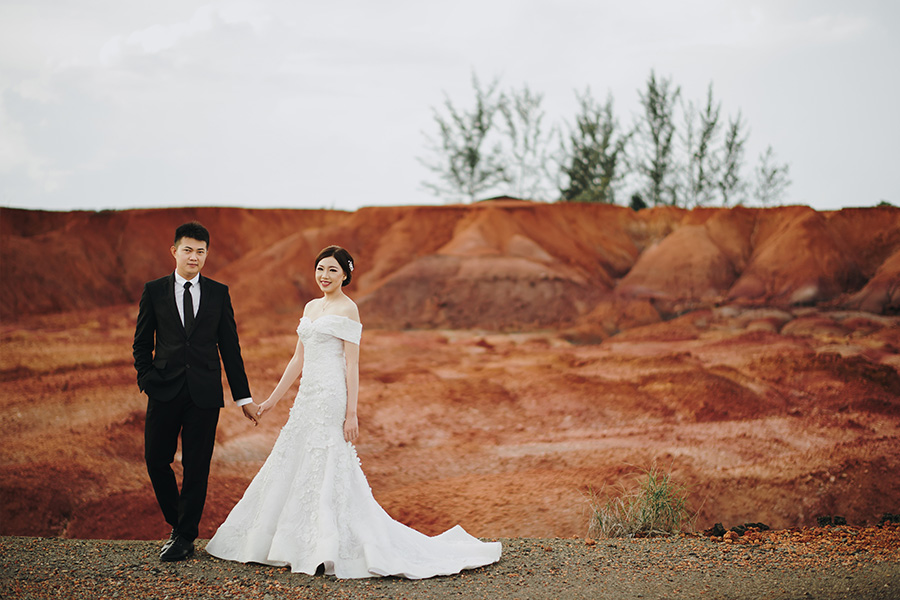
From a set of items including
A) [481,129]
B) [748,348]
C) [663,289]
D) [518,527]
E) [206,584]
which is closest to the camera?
[206,584]

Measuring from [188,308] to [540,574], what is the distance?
2666mm

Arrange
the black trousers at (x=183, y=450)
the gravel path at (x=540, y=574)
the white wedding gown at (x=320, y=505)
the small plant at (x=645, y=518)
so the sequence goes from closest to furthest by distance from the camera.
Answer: the gravel path at (x=540, y=574) → the white wedding gown at (x=320, y=505) → the black trousers at (x=183, y=450) → the small plant at (x=645, y=518)

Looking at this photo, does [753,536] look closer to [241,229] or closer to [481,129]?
[241,229]

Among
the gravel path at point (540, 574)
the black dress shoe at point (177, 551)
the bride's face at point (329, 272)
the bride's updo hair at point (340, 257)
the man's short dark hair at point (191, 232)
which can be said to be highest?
the man's short dark hair at point (191, 232)

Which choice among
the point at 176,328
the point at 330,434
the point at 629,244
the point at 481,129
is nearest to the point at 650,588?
the point at 330,434

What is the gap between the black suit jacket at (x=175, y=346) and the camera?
4016mm

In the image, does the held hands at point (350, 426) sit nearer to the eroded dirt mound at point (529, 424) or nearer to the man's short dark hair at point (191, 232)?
the man's short dark hair at point (191, 232)

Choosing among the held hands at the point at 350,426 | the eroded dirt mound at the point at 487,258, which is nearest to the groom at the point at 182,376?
the held hands at the point at 350,426

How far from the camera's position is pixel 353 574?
153 inches

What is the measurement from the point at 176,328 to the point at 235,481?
14.8ft

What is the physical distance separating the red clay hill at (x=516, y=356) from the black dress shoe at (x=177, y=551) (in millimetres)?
3106

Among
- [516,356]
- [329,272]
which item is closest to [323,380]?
[329,272]

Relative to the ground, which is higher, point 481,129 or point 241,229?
point 481,129

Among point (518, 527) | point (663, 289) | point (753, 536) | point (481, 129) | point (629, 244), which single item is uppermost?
point (481, 129)
